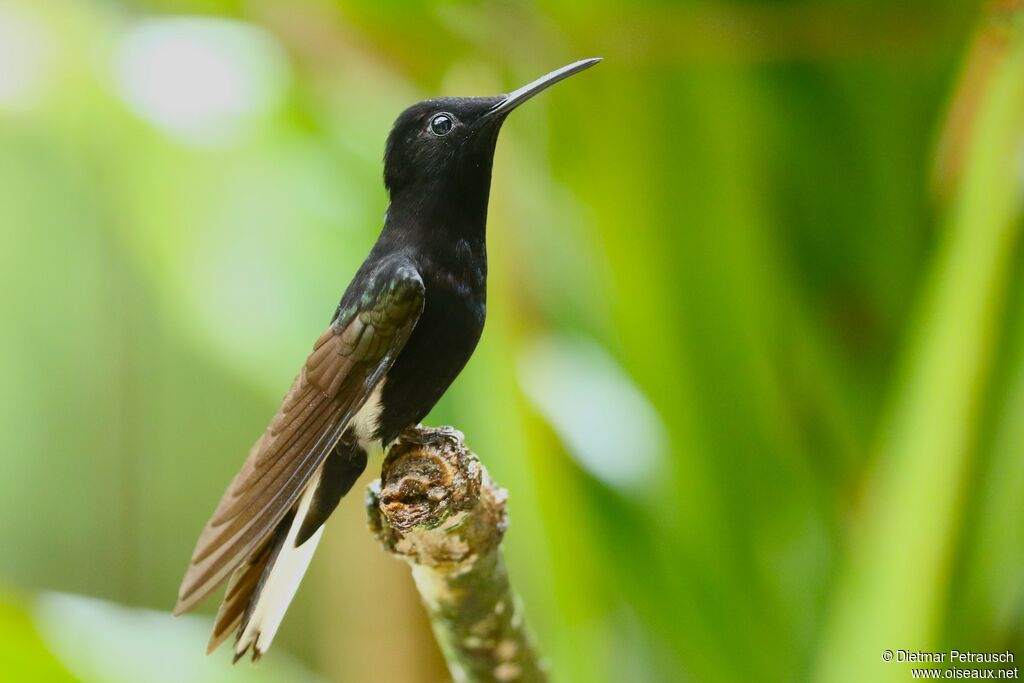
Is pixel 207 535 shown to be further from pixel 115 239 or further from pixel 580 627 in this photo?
pixel 115 239

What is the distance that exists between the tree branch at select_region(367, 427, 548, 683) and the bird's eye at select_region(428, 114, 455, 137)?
0.37 meters

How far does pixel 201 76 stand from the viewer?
1843 mm

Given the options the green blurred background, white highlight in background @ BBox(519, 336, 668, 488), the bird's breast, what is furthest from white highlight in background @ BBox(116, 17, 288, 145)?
the bird's breast

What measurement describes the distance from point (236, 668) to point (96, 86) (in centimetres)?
106

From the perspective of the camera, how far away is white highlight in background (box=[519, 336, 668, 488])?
4.98 ft

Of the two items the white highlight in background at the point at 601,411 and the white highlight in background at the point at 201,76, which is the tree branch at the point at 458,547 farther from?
the white highlight in background at the point at 201,76

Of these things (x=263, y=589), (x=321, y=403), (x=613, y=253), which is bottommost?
(x=263, y=589)

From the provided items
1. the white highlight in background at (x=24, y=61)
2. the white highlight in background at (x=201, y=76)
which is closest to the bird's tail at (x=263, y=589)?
the white highlight in background at (x=201, y=76)

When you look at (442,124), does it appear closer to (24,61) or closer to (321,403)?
(321,403)

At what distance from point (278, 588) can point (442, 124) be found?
1.76 feet

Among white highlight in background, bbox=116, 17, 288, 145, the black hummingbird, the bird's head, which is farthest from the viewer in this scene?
white highlight in background, bbox=116, 17, 288, 145

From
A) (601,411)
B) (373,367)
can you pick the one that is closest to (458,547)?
(373,367)

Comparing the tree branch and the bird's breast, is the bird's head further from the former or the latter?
the tree branch

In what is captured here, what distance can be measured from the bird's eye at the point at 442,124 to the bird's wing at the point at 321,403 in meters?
0.19
